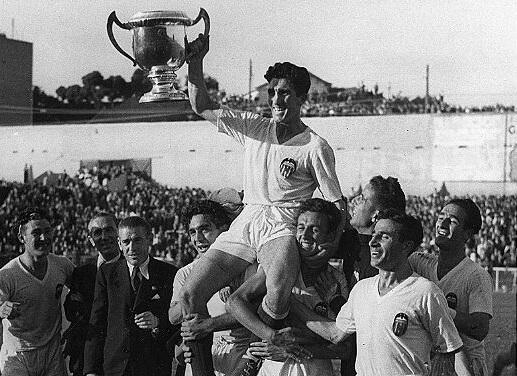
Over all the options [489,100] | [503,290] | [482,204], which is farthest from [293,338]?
[489,100]

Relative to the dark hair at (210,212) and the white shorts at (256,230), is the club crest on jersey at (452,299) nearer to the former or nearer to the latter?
the white shorts at (256,230)

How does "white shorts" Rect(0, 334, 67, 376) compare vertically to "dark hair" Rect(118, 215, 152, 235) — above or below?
below

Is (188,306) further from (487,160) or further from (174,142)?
(174,142)

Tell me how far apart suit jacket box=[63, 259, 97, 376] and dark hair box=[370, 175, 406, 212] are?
91.3 inches

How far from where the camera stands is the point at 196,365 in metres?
5.40

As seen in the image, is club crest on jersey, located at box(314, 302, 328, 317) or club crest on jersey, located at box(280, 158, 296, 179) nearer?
club crest on jersey, located at box(314, 302, 328, 317)

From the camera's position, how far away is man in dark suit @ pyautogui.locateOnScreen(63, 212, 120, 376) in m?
6.67

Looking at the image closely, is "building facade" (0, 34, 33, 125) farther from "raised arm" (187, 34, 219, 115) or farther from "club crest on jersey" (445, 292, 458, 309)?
"club crest on jersey" (445, 292, 458, 309)

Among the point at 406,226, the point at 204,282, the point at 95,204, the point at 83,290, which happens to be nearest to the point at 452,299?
the point at 406,226

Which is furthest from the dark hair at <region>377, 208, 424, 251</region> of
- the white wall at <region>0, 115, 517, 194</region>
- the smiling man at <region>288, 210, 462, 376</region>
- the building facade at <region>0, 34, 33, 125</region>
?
the building facade at <region>0, 34, 33, 125</region>

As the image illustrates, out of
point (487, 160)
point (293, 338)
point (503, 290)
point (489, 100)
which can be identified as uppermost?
point (489, 100)

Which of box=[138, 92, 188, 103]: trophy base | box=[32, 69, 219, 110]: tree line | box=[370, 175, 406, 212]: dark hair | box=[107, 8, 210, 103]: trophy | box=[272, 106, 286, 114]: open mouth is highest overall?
box=[32, 69, 219, 110]: tree line

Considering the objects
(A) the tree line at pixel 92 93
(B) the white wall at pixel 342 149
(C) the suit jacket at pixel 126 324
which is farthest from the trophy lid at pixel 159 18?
(A) the tree line at pixel 92 93

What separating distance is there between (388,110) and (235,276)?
112ft
